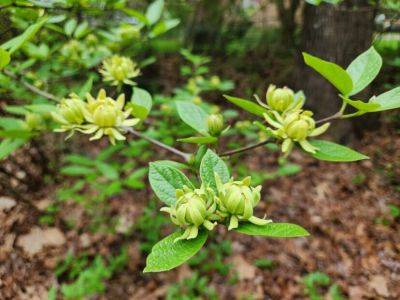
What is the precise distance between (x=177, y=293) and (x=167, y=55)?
3749 mm

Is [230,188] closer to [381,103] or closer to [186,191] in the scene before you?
[186,191]

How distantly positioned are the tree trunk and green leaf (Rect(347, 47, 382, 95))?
1.96m

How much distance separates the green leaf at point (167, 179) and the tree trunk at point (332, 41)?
2.41 meters

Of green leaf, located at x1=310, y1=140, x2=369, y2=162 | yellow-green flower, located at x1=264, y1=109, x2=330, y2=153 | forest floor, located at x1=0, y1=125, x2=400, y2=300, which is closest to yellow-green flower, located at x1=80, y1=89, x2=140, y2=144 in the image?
yellow-green flower, located at x1=264, y1=109, x2=330, y2=153

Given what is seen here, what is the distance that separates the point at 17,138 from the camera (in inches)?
51.1

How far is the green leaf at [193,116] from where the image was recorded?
1.09 metres

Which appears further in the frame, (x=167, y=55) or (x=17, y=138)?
(x=167, y=55)

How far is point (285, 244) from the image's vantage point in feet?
9.14

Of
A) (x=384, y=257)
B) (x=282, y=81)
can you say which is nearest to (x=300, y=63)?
(x=282, y=81)

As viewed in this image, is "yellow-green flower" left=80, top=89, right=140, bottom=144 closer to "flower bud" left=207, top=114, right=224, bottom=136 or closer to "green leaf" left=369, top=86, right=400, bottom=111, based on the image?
"flower bud" left=207, top=114, right=224, bottom=136

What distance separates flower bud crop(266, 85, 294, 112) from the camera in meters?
1.01

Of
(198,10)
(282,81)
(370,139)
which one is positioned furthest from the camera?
(198,10)

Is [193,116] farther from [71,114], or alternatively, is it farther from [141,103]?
[71,114]

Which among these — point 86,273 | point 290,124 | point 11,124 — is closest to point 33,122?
point 11,124
